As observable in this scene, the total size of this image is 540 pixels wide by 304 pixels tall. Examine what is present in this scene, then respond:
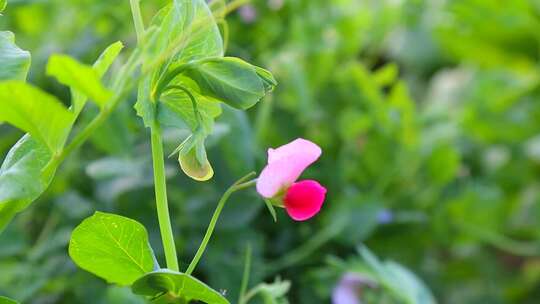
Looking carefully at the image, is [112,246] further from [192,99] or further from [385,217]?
[385,217]

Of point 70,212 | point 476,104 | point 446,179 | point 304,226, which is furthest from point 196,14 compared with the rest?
point 476,104

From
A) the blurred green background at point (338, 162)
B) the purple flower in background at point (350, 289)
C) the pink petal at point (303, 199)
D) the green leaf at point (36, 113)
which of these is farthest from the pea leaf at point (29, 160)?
the purple flower in background at point (350, 289)

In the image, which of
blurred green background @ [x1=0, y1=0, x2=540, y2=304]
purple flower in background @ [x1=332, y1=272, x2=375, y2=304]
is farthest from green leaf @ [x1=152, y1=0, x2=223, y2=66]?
purple flower in background @ [x1=332, y1=272, x2=375, y2=304]

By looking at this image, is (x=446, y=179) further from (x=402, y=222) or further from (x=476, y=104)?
A: (x=476, y=104)

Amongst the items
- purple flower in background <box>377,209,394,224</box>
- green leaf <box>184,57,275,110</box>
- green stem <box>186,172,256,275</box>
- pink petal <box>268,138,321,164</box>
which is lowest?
purple flower in background <box>377,209,394,224</box>

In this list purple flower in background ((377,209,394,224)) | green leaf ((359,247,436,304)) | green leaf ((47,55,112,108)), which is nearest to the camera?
green leaf ((47,55,112,108))

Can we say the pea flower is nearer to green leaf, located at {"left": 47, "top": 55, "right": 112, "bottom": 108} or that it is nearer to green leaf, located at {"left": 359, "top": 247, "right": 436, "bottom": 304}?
green leaf, located at {"left": 47, "top": 55, "right": 112, "bottom": 108}

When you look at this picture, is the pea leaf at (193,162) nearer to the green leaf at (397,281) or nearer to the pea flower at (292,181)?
the pea flower at (292,181)
